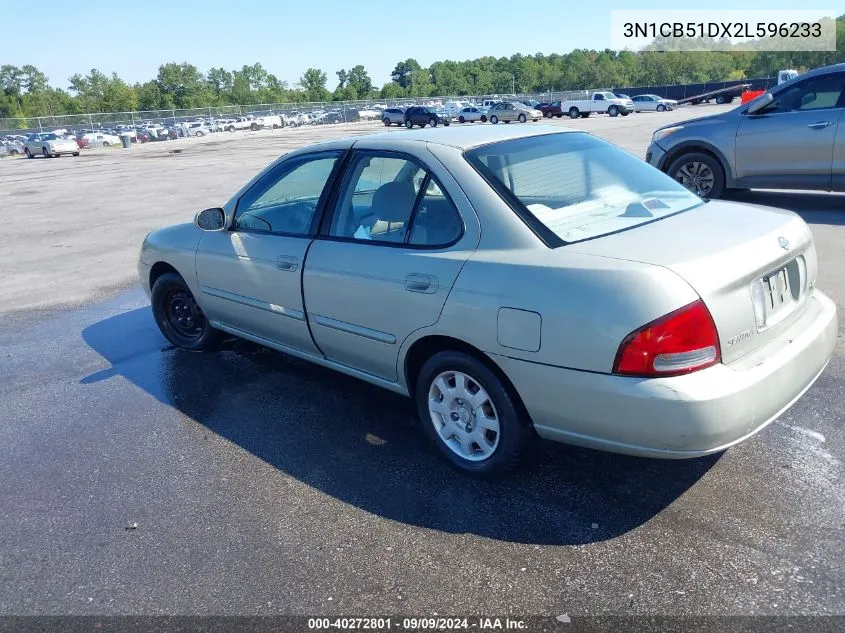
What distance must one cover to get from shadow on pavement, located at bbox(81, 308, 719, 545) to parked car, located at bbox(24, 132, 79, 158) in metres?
40.9

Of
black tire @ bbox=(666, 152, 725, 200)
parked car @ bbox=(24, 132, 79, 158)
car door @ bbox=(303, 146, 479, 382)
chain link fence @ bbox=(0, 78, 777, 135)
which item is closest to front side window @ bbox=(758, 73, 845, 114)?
black tire @ bbox=(666, 152, 725, 200)

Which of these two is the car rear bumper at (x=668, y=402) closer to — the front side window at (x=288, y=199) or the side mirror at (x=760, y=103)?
the front side window at (x=288, y=199)

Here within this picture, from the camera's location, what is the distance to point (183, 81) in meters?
118

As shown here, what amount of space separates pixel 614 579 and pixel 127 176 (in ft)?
77.6

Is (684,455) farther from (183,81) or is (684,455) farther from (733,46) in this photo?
(733,46)

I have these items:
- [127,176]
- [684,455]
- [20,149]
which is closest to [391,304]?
[684,455]

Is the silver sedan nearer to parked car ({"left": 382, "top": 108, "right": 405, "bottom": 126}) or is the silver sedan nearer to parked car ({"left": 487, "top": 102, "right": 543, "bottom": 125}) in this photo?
parked car ({"left": 487, "top": 102, "right": 543, "bottom": 125})

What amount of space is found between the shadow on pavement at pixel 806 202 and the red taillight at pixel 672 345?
682cm

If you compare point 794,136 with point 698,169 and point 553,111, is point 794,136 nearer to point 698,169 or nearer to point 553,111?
point 698,169

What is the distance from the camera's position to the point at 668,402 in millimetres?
2699

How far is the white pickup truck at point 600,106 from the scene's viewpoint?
49.4 m

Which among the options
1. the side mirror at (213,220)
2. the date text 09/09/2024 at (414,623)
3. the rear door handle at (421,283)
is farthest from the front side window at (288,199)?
the date text 09/09/2024 at (414,623)

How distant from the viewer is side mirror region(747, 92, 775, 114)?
8688 mm

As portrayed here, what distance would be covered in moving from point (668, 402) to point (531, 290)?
→ 71 centimetres
